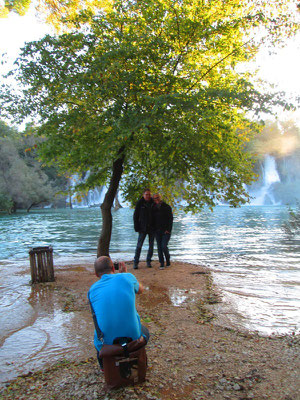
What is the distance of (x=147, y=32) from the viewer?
25.2ft

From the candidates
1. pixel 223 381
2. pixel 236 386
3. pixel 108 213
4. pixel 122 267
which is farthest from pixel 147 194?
pixel 236 386

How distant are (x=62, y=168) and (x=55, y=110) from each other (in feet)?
5.75

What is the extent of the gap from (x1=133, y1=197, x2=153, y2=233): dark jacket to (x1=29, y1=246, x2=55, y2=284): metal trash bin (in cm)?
253

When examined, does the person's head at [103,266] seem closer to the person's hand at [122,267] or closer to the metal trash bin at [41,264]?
the person's hand at [122,267]

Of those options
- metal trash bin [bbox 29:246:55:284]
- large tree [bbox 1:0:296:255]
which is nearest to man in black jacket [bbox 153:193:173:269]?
large tree [bbox 1:0:296:255]

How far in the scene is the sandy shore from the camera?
3.23 m

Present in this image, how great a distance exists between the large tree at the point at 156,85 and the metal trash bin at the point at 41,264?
223cm

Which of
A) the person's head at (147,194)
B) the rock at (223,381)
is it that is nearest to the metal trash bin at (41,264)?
the person's head at (147,194)

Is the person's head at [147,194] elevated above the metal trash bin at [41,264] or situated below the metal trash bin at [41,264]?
above

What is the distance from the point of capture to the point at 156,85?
738 centimetres

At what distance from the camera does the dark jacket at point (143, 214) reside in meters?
9.28

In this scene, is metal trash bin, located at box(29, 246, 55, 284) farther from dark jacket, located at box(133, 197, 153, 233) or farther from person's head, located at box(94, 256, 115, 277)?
person's head, located at box(94, 256, 115, 277)

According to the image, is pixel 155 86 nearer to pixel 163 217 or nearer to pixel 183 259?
pixel 163 217

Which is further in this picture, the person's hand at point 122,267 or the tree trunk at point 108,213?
the tree trunk at point 108,213
